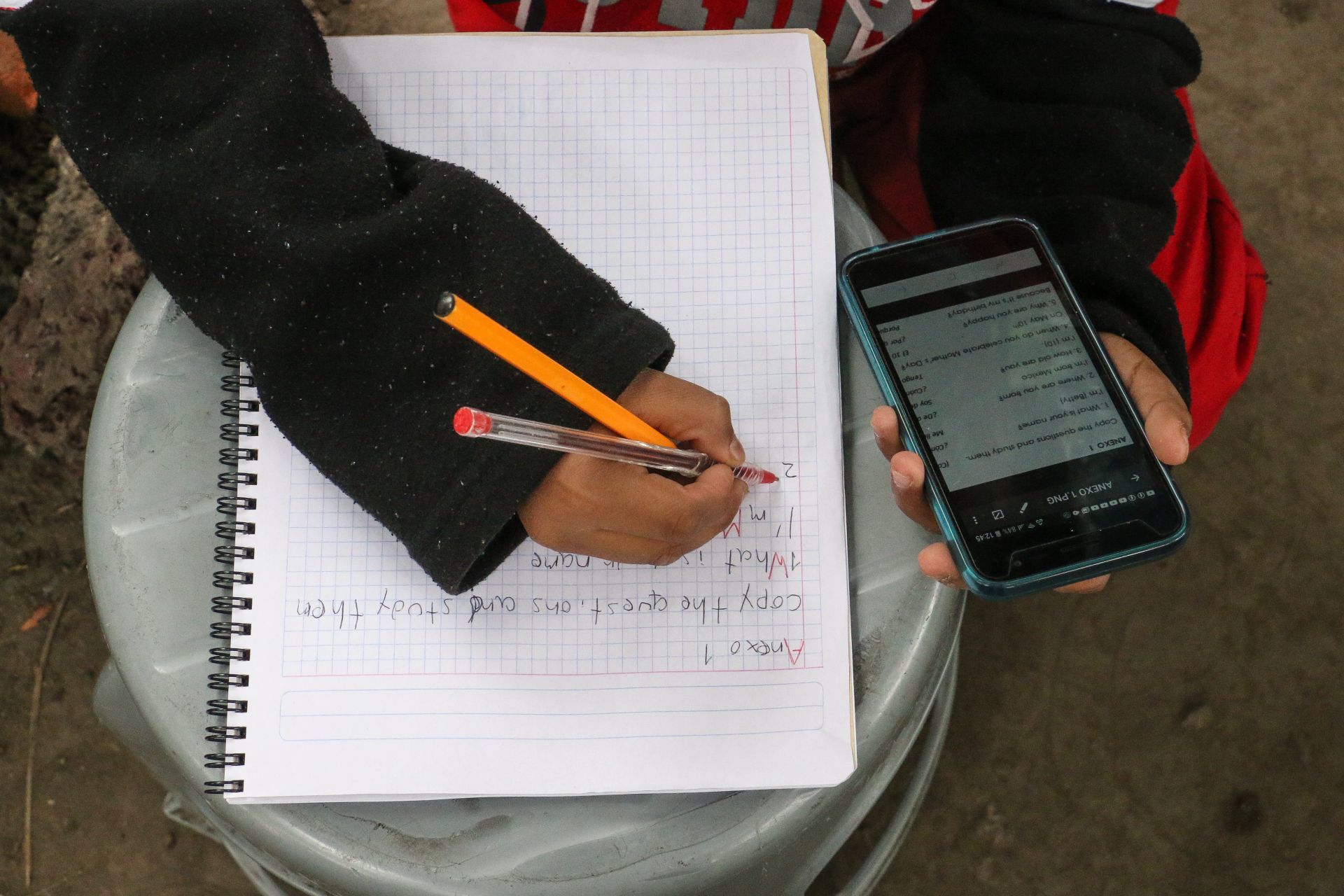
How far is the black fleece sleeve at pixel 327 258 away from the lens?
40cm

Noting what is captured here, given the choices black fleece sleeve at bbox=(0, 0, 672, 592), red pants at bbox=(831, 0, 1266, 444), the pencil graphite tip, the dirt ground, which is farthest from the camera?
the dirt ground

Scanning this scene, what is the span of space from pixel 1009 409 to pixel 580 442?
0.72 ft

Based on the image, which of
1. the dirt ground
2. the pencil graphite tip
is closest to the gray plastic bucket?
the pencil graphite tip

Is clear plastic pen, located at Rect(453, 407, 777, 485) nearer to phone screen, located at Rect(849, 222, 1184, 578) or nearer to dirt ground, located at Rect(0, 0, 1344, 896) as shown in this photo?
phone screen, located at Rect(849, 222, 1184, 578)

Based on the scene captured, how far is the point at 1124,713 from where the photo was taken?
928 mm

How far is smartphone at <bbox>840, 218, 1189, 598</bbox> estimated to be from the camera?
43 centimetres

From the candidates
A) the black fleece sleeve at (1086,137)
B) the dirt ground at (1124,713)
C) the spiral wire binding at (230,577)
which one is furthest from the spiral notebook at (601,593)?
the dirt ground at (1124,713)

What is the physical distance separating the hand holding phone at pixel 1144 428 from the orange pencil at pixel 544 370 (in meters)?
0.11

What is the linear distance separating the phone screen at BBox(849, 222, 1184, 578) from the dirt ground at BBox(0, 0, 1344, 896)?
1.76 feet

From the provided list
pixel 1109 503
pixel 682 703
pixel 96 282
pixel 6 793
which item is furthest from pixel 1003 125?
pixel 6 793

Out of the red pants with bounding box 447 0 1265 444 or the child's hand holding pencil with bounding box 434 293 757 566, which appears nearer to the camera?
the child's hand holding pencil with bounding box 434 293 757 566

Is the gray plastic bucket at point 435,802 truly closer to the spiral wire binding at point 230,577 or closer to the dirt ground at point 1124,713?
the spiral wire binding at point 230,577

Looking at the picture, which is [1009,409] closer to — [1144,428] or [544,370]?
[1144,428]

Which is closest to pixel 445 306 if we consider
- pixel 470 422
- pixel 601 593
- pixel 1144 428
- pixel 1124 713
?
pixel 470 422
